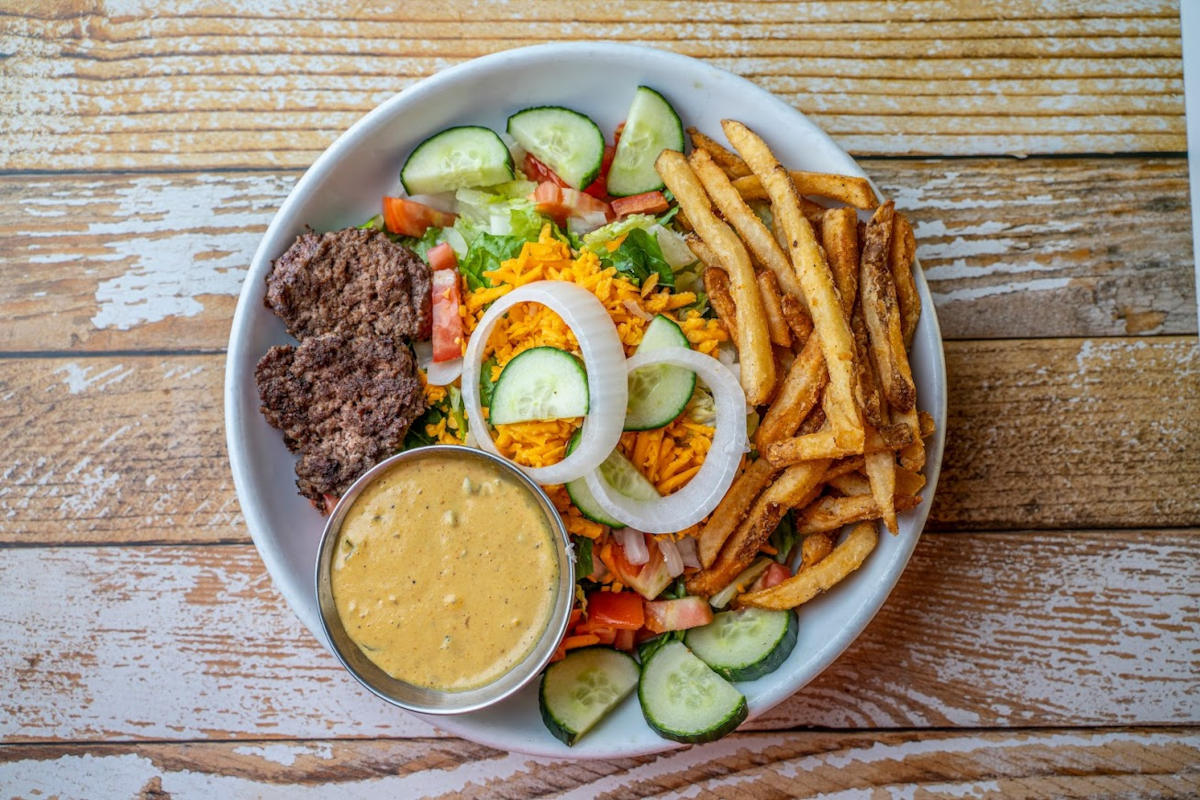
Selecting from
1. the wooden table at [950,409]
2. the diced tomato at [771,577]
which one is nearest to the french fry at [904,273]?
the wooden table at [950,409]

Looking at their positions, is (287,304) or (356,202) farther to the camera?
(356,202)

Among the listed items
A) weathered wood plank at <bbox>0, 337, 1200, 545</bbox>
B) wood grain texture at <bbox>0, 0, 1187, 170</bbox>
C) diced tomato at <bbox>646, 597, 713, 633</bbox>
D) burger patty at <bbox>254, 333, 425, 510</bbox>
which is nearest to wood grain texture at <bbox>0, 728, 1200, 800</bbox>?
diced tomato at <bbox>646, 597, 713, 633</bbox>

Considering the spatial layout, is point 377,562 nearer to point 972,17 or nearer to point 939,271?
point 939,271

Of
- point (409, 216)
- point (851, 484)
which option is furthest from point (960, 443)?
point (409, 216)

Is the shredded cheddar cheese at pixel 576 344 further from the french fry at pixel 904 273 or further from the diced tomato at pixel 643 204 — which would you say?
the french fry at pixel 904 273

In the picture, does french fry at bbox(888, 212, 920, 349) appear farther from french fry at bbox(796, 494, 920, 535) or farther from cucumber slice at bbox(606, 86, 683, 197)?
cucumber slice at bbox(606, 86, 683, 197)

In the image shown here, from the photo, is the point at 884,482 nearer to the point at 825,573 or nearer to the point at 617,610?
the point at 825,573

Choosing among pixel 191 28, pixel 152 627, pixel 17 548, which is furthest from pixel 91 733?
pixel 191 28
